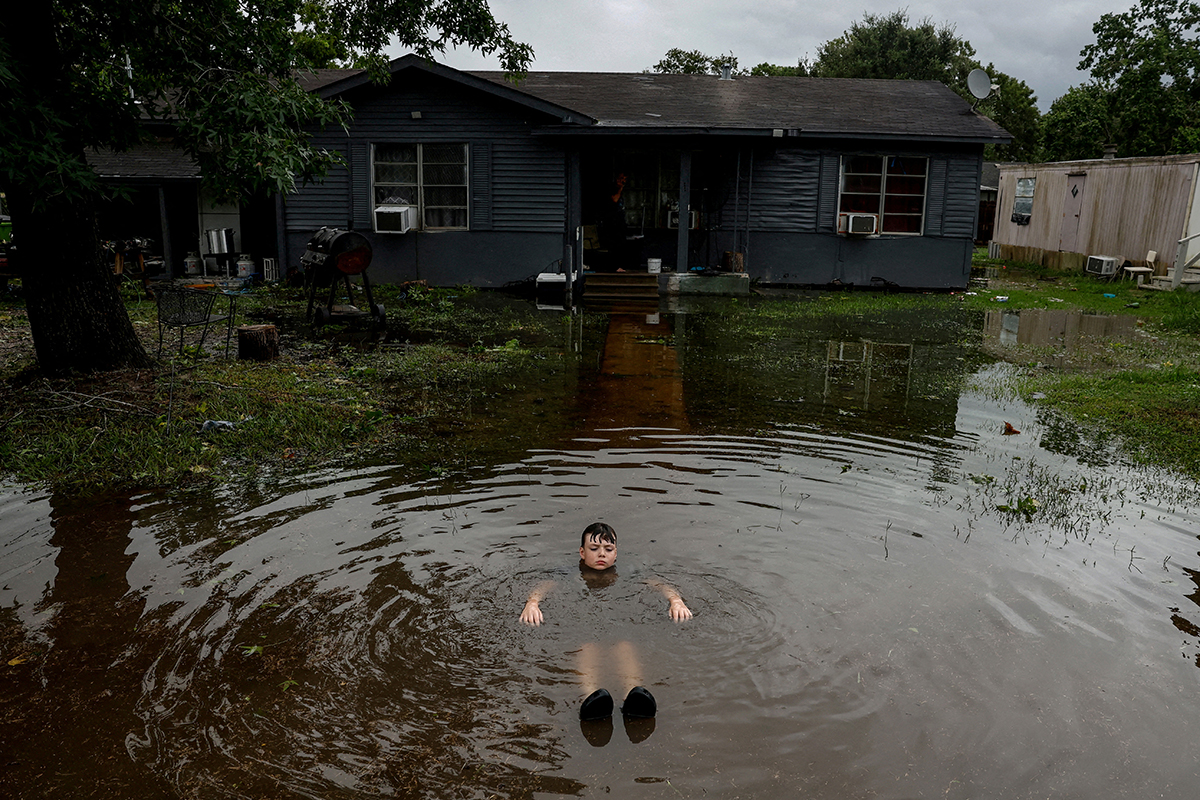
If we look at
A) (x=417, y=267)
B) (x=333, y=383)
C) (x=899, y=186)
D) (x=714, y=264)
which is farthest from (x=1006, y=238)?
(x=333, y=383)

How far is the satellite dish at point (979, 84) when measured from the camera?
20.0m

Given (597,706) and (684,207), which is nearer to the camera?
Result: (597,706)

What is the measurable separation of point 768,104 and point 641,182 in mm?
3498

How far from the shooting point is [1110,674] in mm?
4590

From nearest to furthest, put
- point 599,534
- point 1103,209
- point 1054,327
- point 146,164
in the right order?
point 599,534
point 1054,327
point 146,164
point 1103,209

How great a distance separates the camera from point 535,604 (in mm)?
5227

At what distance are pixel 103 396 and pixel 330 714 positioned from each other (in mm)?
5806

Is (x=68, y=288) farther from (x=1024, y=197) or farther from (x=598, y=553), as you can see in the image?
(x=1024, y=197)

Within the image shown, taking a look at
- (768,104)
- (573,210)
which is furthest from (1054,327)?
(573,210)

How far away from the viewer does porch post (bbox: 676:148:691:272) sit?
18.7 metres

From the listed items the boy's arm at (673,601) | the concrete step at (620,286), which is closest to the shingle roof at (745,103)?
the concrete step at (620,286)

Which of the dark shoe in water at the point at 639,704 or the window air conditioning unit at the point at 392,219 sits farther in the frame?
the window air conditioning unit at the point at 392,219

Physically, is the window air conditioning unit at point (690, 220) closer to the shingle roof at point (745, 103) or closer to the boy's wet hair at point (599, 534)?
the shingle roof at point (745, 103)

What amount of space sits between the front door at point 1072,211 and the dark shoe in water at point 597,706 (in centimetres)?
2678
